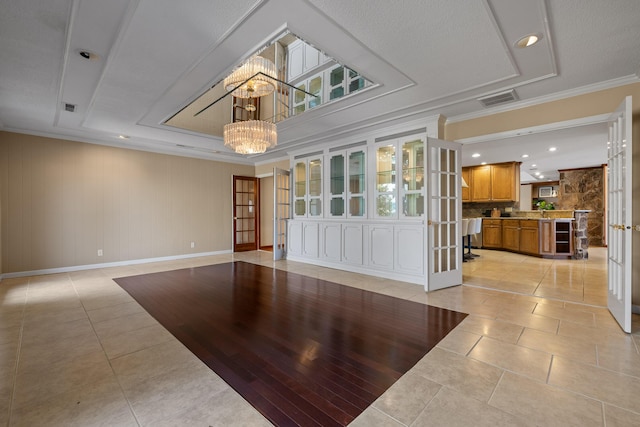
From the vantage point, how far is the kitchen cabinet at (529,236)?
681 centimetres

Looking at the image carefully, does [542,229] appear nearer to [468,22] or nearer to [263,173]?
[468,22]

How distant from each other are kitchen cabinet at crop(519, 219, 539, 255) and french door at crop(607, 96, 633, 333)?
4.17m

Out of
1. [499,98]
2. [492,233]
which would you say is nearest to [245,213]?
[499,98]

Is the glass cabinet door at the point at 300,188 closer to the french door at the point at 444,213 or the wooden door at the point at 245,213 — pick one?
the wooden door at the point at 245,213

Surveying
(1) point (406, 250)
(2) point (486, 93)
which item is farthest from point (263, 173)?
(2) point (486, 93)

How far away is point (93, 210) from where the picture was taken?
18.7 feet

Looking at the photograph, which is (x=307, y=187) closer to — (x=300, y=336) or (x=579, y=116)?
(x=300, y=336)

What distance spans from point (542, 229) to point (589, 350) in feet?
17.9

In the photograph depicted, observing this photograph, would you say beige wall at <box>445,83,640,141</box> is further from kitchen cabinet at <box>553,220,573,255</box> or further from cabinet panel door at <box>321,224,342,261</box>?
kitchen cabinet at <box>553,220,573,255</box>

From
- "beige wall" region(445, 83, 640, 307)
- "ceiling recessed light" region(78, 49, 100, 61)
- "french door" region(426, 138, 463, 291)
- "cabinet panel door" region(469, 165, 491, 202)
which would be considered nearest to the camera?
"ceiling recessed light" region(78, 49, 100, 61)

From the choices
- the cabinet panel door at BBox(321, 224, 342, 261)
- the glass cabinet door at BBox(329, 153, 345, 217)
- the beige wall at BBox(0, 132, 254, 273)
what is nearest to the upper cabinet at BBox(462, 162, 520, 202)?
the glass cabinet door at BBox(329, 153, 345, 217)

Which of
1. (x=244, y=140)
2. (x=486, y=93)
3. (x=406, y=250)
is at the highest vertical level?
(x=486, y=93)

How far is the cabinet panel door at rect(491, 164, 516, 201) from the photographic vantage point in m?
7.86

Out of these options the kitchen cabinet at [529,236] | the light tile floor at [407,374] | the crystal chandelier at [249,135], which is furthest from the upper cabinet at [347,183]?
the kitchen cabinet at [529,236]
